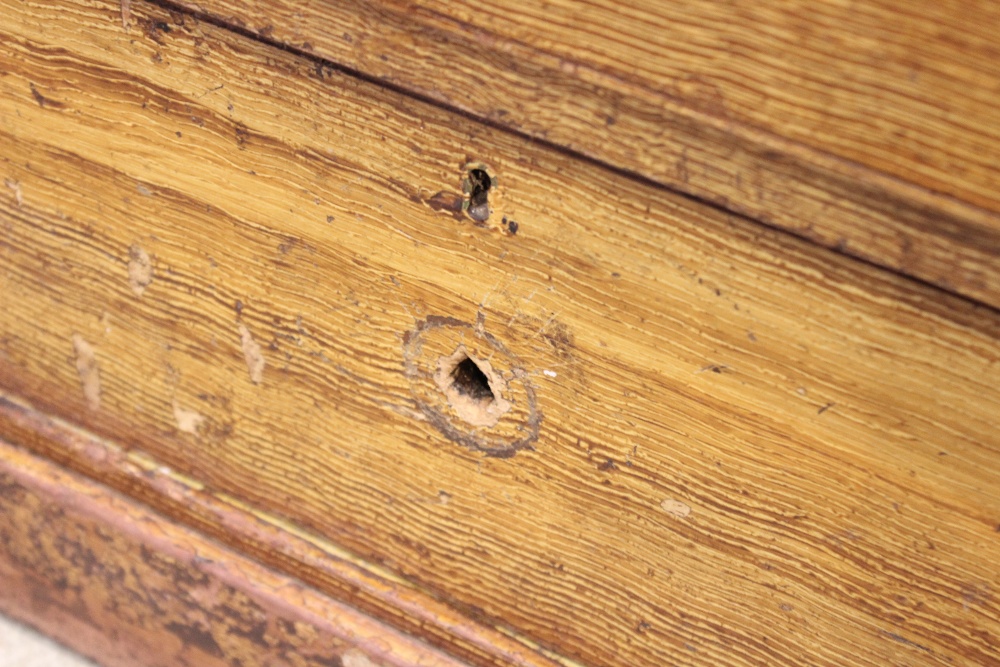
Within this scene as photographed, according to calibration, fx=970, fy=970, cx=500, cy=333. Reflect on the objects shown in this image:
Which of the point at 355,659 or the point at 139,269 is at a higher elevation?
the point at 139,269

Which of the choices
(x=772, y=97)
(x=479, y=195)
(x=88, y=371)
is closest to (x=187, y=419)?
(x=88, y=371)

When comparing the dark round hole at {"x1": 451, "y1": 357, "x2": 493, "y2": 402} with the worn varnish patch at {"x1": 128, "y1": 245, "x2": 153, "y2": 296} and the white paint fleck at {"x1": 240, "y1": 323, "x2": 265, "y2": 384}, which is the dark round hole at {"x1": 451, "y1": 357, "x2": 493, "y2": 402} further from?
the worn varnish patch at {"x1": 128, "y1": 245, "x2": 153, "y2": 296}

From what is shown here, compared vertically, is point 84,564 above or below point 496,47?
below

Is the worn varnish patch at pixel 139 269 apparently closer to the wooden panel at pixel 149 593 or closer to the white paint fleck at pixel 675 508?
the wooden panel at pixel 149 593

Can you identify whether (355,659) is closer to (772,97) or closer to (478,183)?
(478,183)

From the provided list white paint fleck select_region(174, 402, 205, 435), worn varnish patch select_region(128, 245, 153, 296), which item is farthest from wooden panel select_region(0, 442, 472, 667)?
worn varnish patch select_region(128, 245, 153, 296)

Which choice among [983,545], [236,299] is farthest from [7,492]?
[983,545]

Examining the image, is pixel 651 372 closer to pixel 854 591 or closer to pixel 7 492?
pixel 854 591
